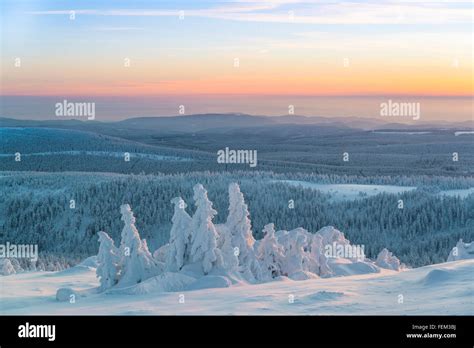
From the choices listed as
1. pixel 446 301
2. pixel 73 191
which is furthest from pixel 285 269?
pixel 73 191

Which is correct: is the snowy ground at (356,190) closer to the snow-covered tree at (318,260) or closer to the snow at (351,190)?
the snow at (351,190)

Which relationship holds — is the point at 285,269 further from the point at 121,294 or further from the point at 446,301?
the point at 446,301

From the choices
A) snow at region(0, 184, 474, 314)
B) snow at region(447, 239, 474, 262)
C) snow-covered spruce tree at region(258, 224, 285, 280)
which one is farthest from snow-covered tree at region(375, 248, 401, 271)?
snow-covered spruce tree at region(258, 224, 285, 280)

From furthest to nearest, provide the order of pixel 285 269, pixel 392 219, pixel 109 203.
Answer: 1. pixel 109 203
2. pixel 392 219
3. pixel 285 269

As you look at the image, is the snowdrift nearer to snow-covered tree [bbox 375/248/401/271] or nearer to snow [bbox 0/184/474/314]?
snow [bbox 0/184/474/314]

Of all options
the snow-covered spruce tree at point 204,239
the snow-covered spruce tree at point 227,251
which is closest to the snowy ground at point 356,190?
the snow-covered spruce tree at point 227,251

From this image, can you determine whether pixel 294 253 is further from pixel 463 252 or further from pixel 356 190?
pixel 356 190

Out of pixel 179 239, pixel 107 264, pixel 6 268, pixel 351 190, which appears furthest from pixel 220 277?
pixel 351 190
